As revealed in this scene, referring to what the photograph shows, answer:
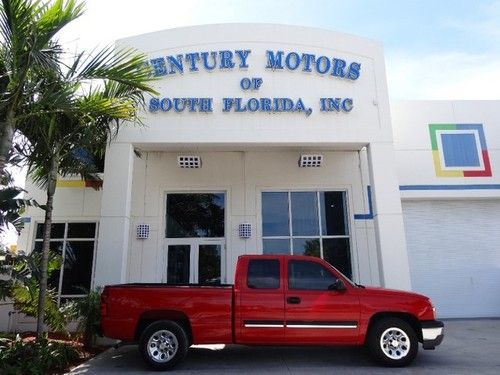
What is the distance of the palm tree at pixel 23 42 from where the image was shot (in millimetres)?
6590

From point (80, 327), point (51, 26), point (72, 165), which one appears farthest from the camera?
point (72, 165)

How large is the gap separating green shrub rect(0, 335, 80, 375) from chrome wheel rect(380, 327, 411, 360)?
18.6 ft

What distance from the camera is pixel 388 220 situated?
1117 centimetres

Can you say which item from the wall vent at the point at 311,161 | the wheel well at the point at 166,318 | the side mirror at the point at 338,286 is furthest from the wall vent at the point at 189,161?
the side mirror at the point at 338,286

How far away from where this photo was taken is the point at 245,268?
26.5 ft

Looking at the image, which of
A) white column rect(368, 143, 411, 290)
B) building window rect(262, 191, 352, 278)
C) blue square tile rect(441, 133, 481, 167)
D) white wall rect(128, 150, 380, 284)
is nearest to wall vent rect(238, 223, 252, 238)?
white wall rect(128, 150, 380, 284)

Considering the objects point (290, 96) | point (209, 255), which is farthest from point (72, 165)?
point (290, 96)

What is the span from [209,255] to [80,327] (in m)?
4.67

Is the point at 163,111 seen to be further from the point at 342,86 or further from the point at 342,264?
the point at 342,264

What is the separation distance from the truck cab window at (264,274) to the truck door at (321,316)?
309mm

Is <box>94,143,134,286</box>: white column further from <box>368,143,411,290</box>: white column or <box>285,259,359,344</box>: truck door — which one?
<box>368,143,411,290</box>: white column

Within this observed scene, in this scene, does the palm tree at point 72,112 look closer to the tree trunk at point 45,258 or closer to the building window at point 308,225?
the tree trunk at point 45,258

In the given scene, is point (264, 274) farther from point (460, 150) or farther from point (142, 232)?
point (460, 150)

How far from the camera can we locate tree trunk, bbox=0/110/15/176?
265 inches
